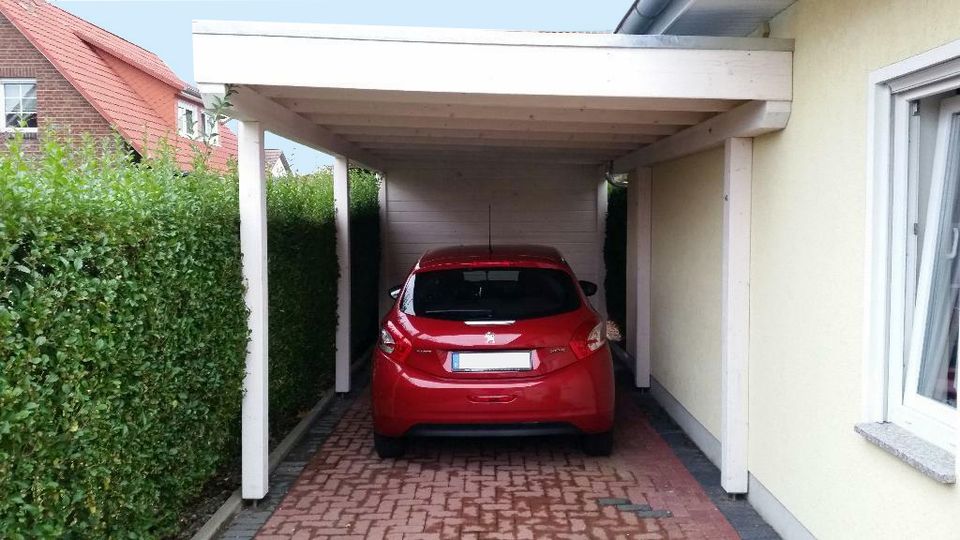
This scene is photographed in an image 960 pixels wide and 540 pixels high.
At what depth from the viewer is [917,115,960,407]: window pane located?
3.07 metres

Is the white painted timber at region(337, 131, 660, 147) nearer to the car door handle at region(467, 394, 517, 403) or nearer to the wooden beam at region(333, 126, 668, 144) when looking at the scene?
the wooden beam at region(333, 126, 668, 144)

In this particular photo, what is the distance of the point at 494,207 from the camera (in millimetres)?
11164

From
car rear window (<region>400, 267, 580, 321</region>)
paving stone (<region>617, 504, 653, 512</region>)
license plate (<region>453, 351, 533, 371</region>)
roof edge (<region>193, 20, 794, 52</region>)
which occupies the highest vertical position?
roof edge (<region>193, 20, 794, 52</region>)

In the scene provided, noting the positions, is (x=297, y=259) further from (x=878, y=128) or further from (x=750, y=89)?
(x=878, y=128)

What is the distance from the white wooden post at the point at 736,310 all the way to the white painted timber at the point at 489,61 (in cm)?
68

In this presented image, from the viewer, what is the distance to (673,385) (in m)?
7.14

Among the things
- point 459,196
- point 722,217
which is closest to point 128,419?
point 722,217

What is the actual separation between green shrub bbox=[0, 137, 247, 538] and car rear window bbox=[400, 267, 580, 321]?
59.1 inches

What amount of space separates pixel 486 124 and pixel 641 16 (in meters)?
1.85

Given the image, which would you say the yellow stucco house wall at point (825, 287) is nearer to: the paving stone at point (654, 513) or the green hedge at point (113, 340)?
the paving stone at point (654, 513)

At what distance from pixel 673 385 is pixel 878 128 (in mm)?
4130

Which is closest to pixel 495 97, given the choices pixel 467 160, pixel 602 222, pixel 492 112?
pixel 492 112

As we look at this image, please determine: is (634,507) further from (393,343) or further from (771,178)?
(771,178)

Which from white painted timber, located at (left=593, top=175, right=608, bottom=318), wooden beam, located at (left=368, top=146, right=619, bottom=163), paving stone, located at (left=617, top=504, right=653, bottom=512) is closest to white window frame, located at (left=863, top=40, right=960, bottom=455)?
paving stone, located at (left=617, top=504, right=653, bottom=512)
